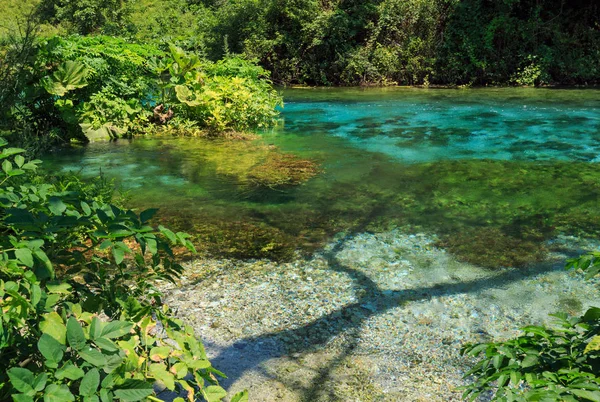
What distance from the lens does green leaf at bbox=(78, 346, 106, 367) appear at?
4.87 feet

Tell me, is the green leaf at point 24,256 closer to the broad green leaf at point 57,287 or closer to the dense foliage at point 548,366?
the broad green leaf at point 57,287

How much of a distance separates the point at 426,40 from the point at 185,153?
13302 mm

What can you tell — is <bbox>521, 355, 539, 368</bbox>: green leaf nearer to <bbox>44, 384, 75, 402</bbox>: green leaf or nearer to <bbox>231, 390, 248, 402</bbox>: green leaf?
<bbox>231, 390, 248, 402</bbox>: green leaf

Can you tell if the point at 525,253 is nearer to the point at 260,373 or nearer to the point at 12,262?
the point at 260,373

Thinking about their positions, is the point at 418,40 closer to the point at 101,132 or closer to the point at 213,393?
the point at 101,132

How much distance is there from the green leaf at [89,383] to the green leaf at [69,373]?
2cm

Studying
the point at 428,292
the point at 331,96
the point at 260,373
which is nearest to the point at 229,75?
the point at 331,96

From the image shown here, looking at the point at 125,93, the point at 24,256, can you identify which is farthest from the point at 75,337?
the point at 125,93

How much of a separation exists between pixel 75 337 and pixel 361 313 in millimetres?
2744

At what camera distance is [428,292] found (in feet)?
14.1

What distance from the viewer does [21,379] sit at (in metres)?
1.42

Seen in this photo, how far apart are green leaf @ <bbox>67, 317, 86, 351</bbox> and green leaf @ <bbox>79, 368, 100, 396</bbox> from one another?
78 mm

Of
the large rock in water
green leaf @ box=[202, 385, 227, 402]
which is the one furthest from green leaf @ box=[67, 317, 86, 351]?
the large rock in water

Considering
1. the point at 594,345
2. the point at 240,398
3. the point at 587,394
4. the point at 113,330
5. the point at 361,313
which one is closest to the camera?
the point at 587,394
